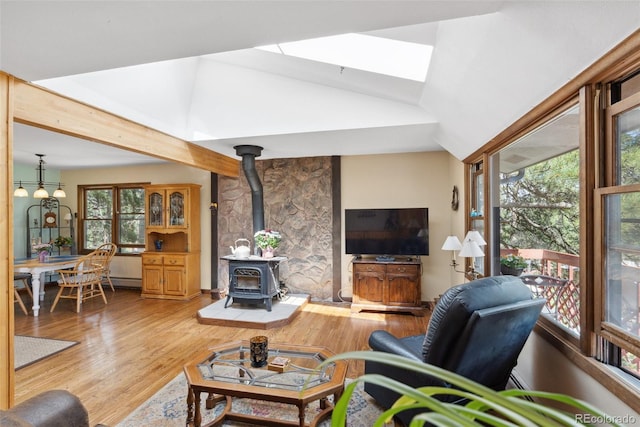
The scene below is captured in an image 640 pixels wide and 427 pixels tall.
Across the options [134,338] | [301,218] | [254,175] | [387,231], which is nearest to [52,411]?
[134,338]

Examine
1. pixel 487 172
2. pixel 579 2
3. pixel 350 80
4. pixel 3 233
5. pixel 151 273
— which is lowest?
pixel 151 273

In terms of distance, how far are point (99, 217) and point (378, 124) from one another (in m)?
6.17

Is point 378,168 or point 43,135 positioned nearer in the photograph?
point 43,135

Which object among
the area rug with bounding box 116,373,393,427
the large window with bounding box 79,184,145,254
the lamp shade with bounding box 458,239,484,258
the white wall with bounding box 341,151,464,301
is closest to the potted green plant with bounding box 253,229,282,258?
the white wall with bounding box 341,151,464,301

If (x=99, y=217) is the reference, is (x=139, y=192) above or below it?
above

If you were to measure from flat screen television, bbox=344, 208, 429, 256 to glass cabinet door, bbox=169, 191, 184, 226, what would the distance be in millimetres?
2985

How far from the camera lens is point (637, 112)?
132 cm

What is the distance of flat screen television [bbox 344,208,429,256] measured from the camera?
4391 mm

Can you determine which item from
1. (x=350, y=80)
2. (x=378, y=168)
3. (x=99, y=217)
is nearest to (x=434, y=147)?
(x=378, y=168)

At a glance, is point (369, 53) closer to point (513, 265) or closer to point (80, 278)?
point (513, 265)

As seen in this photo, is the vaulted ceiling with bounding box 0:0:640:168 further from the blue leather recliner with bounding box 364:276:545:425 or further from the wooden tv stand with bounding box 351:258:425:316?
the wooden tv stand with bounding box 351:258:425:316

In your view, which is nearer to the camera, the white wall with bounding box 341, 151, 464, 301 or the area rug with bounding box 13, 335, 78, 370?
the area rug with bounding box 13, 335, 78, 370

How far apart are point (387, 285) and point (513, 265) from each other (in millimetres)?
2077

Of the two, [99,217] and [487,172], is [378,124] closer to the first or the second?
[487,172]
